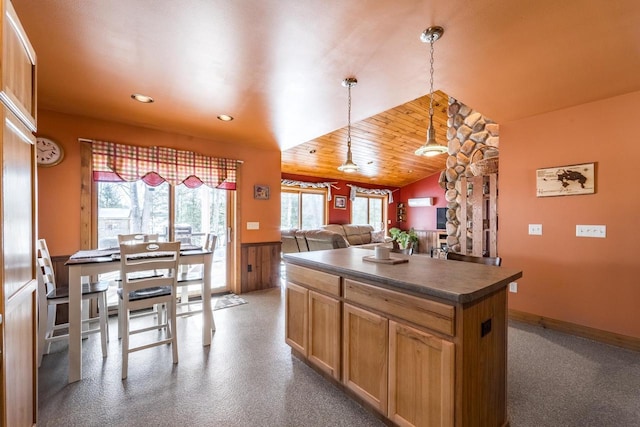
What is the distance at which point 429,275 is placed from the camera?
1593mm

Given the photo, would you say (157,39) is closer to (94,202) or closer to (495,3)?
(495,3)

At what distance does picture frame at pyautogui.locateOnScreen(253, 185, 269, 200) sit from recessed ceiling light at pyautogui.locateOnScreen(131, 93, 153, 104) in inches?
77.7

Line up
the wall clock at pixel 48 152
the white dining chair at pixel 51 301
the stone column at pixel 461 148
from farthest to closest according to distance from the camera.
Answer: the stone column at pixel 461 148, the wall clock at pixel 48 152, the white dining chair at pixel 51 301

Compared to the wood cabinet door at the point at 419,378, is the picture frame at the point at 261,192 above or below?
above

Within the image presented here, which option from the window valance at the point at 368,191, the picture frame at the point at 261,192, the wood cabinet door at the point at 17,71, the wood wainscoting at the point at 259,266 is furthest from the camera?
the window valance at the point at 368,191

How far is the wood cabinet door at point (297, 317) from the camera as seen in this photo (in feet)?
7.18

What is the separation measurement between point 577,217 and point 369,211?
6.93 m

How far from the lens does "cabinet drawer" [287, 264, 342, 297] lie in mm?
1913

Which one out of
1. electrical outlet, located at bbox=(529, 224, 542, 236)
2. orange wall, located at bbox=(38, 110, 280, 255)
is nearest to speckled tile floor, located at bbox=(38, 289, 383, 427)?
orange wall, located at bbox=(38, 110, 280, 255)

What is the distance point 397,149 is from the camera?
6730mm

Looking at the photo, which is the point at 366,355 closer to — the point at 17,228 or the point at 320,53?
the point at 17,228

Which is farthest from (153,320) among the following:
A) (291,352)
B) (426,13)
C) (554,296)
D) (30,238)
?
(554,296)

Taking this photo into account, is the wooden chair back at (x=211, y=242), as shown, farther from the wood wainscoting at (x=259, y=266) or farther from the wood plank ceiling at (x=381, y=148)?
the wood plank ceiling at (x=381, y=148)

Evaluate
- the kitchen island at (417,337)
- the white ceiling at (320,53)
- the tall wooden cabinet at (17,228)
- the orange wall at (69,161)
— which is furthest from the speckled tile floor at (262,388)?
the white ceiling at (320,53)
